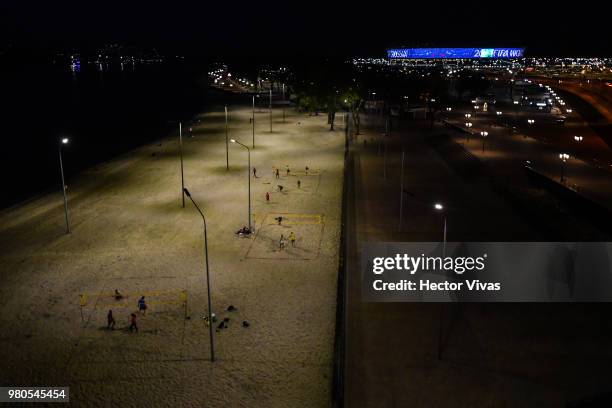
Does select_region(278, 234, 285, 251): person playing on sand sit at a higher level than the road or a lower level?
higher

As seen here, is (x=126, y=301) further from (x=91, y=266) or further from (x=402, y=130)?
(x=402, y=130)

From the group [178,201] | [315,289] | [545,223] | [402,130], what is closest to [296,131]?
[402,130]

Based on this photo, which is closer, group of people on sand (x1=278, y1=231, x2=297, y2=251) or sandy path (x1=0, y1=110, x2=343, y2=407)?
sandy path (x1=0, y1=110, x2=343, y2=407)

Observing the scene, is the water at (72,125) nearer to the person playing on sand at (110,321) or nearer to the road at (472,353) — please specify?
the person playing on sand at (110,321)

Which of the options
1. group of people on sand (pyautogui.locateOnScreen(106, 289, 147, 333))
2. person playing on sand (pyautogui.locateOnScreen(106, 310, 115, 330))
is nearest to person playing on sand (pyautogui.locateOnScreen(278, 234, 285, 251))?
group of people on sand (pyautogui.locateOnScreen(106, 289, 147, 333))

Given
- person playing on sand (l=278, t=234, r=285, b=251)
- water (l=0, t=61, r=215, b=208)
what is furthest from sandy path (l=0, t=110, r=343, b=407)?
water (l=0, t=61, r=215, b=208)

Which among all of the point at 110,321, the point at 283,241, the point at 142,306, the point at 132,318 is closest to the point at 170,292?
the point at 142,306

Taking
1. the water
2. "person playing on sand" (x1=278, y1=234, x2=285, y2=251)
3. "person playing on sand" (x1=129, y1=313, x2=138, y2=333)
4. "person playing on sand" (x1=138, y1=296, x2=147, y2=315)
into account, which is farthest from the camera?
the water

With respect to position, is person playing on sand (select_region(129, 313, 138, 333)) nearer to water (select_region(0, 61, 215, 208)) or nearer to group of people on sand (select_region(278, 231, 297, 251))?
group of people on sand (select_region(278, 231, 297, 251))

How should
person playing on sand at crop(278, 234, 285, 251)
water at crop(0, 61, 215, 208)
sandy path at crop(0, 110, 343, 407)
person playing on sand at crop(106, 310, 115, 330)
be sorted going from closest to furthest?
sandy path at crop(0, 110, 343, 407)
person playing on sand at crop(106, 310, 115, 330)
person playing on sand at crop(278, 234, 285, 251)
water at crop(0, 61, 215, 208)
